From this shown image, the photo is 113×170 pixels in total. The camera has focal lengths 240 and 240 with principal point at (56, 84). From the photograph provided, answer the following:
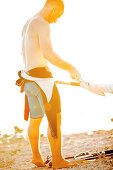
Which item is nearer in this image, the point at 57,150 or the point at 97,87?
the point at 57,150

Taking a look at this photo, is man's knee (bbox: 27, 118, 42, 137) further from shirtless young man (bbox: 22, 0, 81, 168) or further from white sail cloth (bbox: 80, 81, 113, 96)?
white sail cloth (bbox: 80, 81, 113, 96)

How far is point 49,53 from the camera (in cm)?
290

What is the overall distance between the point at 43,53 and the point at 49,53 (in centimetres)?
7

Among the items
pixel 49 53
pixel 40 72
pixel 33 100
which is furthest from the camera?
pixel 33 100

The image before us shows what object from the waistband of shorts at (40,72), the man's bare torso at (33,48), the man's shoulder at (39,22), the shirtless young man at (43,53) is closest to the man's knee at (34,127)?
the shirtless young man at (43,53)

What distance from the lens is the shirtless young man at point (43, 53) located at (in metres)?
2.92

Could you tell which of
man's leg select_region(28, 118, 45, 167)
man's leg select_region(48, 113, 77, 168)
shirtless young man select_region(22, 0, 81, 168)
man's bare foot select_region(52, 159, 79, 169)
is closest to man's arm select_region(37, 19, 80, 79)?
shirtless young man select_region(22, 0, 81, 168)

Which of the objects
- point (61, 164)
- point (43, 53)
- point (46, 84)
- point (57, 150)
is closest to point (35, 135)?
point (57, 150)

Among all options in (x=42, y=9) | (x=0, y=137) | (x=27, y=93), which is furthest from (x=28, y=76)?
(x=0, y=137)

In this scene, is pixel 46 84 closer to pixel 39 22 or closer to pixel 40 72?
pixel 40 72

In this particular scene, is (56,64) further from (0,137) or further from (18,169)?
(0,137)

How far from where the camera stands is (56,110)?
2971 millimetres

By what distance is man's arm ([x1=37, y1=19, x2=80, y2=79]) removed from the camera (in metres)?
2.90

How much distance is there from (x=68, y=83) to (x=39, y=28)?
797mm
